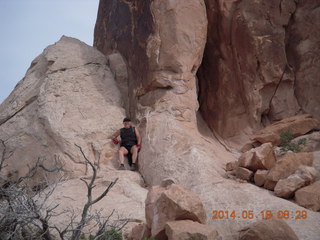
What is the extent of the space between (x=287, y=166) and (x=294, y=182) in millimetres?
306

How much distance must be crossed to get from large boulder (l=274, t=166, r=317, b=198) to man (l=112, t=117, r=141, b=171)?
96.1 inches

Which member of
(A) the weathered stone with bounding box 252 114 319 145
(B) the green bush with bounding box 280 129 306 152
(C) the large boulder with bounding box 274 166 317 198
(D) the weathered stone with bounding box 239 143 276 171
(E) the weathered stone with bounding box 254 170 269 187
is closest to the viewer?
(C) the large boulder with bounding box 274 166 317 198

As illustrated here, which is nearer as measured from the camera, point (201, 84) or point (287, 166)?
point (287, 166)

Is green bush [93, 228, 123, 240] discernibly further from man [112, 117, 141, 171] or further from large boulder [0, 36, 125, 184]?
man [112, 117, 141, 171]

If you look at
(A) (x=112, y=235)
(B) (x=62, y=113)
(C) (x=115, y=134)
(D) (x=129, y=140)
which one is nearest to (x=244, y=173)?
(A) (x=112, y=235)

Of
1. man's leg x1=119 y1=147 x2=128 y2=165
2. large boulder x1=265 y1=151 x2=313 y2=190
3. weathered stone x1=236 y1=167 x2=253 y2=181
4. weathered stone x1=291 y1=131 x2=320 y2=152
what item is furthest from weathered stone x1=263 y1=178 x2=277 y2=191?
man's leg x1=119 y1=147 x2=128 y2=165

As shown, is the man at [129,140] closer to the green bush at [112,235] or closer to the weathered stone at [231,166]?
the weathered stone at [231,166]

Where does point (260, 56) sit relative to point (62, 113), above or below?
above

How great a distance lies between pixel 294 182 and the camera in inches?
163

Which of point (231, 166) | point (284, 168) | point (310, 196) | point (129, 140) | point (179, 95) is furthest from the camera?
point (179, 95)

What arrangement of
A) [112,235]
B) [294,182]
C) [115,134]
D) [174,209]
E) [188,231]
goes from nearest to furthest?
[188,231], [174,209], [112,235], [294,182], [115,134]

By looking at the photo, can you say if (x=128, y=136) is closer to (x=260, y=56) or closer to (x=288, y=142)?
Result: (x=288, y=142)

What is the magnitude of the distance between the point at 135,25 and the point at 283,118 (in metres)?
3.24

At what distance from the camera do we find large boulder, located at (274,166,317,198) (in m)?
4.10
